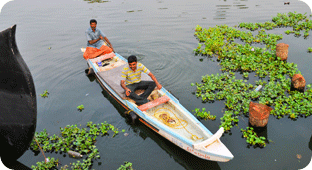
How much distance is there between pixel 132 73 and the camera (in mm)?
7480

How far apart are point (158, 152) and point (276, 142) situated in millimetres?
3838

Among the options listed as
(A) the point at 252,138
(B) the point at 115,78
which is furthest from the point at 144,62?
(A) the point at 252,138

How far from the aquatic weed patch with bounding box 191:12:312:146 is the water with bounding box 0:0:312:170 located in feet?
1.40

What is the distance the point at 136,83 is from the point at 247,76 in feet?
17.8

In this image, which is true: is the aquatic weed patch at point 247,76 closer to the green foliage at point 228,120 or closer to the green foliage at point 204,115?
the green foliage at point 228,120

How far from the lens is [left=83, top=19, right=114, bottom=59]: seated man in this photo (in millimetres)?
10781

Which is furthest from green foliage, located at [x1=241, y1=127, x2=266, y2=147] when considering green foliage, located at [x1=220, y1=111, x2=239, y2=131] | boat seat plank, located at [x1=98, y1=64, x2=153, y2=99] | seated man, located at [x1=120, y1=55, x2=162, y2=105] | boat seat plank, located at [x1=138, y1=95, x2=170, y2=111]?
boat seat plank, located at [x1=98, y1=64, x2=153, y2=99]

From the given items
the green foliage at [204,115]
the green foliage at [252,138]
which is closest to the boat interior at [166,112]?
the green foliage at [204,115]

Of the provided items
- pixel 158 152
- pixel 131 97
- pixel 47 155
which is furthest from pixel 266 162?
pixel 47 155

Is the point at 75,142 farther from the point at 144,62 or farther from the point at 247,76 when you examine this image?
the point at 247,76

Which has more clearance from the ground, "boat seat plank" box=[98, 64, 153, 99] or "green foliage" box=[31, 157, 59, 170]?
"boat seat plank" box=[98, 64, 153, 99]

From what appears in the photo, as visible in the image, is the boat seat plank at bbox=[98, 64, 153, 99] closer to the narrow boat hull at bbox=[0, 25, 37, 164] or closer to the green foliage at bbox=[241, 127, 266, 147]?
the narrow boat hull at bbox=[0, 25, 37, 164]

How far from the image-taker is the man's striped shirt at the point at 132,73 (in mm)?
7371

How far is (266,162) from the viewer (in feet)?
19.3
